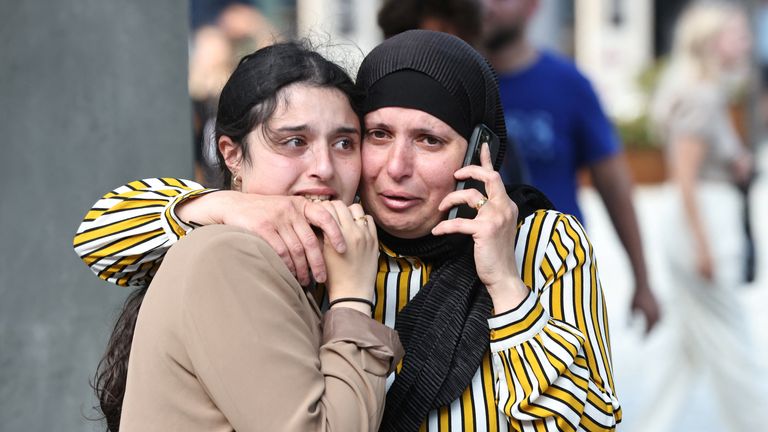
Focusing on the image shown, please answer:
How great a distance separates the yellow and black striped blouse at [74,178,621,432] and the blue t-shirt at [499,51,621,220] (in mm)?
2025

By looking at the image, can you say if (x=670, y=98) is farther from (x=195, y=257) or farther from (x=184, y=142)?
(x=195, y=257)

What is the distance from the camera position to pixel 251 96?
237 cm

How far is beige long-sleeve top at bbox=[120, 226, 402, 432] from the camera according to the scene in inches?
74.9

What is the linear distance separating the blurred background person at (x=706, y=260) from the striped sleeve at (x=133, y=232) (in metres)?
3.94

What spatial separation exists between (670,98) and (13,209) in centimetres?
413

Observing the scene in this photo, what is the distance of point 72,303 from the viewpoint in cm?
359

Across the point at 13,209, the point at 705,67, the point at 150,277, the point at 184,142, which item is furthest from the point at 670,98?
the point at 150,277

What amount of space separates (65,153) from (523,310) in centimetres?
182

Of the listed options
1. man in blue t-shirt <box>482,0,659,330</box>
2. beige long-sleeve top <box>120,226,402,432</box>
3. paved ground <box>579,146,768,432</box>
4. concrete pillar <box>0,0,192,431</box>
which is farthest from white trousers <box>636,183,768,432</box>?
beige long-sleeve top <box>120,226,402,432</box>

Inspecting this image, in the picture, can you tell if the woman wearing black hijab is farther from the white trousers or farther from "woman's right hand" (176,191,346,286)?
the white trousers

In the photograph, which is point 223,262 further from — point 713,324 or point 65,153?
A: point 713,324

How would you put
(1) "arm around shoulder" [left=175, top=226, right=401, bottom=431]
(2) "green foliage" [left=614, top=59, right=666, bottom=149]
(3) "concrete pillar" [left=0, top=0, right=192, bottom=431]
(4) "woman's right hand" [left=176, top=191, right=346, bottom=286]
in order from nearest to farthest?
(1) "arm around shoulder" [left=175, top=226, right=401, bottom=431], (4) "woman's right hand" [left=176, top=191, right=346, bottom=286], (3) "concrete pillar" [left=0, top=0, right=192, bottom=431], (2) "green foliage" [left=614, top=59, right=666, bottom=149]

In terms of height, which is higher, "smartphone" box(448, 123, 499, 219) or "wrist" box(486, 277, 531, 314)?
"smartphone" box(448, 123, 499, 219)

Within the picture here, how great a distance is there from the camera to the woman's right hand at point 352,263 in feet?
7.01
